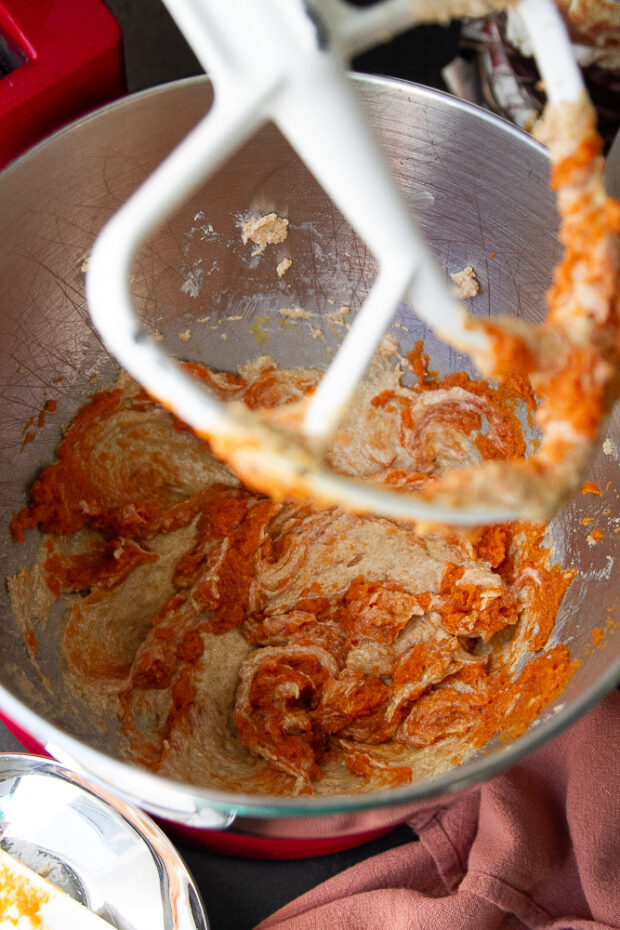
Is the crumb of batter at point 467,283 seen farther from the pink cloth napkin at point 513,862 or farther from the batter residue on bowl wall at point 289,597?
the pink cloth napkin at point 513,862

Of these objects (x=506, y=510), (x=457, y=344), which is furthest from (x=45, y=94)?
(x=506, y=510)

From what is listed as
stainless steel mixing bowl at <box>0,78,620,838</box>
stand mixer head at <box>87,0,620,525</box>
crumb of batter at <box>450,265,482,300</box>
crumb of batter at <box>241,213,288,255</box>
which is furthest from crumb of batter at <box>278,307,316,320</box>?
stand mixer head at <box>87,0,620,525</box>

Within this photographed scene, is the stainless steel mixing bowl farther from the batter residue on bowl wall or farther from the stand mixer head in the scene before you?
the stand mixer head

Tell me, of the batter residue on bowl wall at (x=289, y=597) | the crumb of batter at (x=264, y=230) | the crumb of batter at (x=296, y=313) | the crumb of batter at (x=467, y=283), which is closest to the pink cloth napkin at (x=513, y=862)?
the batter residue on bowl wall at (x=289, y=597)

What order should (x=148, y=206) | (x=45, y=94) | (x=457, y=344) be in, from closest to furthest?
(x=148, y=206) → (x=457, y=344) → (x=45, y=94)

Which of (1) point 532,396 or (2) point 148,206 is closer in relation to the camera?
(2) point 148,206

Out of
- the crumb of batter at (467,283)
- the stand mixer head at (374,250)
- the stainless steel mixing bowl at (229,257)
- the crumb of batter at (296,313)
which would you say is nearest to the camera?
the stand mixer head at (374,250)

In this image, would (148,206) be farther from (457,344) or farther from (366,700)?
(366,700)
